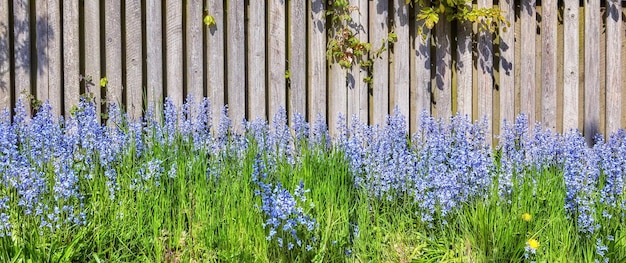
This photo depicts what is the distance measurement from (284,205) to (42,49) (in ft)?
7.82

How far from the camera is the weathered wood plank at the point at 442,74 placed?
5430mm

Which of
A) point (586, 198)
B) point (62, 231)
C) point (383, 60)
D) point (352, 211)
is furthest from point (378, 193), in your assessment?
point (383, 60)

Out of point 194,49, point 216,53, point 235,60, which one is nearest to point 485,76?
point 235,60

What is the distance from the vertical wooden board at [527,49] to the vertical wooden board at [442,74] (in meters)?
0.59

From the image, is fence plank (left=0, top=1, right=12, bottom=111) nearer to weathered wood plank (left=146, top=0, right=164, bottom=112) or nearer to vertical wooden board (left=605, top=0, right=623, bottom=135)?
weathered wood plank (left=146, top=0, right=164, bottom=112)

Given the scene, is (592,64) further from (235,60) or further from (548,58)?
(235,60)

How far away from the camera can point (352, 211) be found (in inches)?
137

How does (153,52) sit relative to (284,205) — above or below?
above

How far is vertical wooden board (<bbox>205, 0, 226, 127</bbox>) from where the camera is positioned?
485 cm

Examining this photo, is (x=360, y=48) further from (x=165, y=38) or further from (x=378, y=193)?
(x=378, y=193)

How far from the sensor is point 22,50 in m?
4.56

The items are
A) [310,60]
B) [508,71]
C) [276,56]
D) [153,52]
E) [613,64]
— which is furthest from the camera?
[613,64]

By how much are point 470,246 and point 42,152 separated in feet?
6.59

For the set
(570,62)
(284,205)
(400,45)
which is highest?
(400,45)
